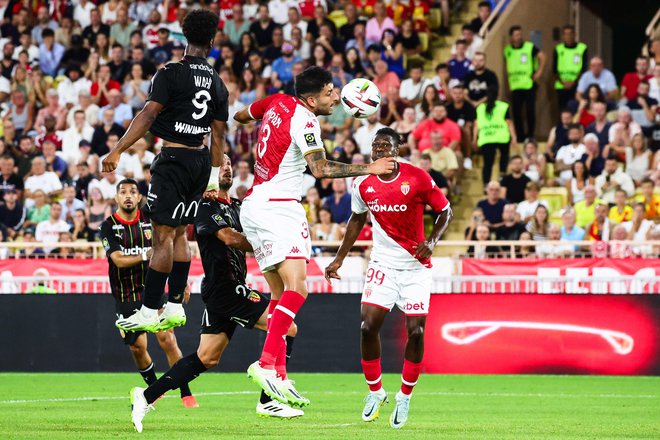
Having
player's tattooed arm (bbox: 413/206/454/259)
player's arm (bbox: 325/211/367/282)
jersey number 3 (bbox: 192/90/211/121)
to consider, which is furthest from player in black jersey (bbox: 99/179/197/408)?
player's tattooed arm (bbox: 413/206/454/259)

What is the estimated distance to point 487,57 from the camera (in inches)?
970

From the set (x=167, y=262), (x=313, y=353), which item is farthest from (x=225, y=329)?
(x=313, y=353)

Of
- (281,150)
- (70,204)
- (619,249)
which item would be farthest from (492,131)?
(281,150)

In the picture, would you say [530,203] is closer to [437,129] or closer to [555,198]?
[555,198]

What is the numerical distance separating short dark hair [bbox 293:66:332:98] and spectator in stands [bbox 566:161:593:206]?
11.3 metres

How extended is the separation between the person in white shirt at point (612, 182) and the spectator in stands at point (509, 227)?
169 cm

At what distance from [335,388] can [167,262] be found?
5.43m

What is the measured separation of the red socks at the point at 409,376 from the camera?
36.6 feet

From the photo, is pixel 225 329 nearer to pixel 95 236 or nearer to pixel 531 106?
pixel 95 236

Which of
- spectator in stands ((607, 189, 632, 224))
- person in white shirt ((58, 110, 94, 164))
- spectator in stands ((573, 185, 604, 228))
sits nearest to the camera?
spectator in stands ((607, 189, 632, 224))

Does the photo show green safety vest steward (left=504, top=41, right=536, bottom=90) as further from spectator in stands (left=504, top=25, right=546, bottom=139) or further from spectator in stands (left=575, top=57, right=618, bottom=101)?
spectator in stands (left=575, top=57, right=618, bottom=101)

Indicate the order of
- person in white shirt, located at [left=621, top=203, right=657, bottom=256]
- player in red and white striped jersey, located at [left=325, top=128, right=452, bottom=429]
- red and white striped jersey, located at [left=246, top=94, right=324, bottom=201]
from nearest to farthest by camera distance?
1. red and white striped jersey, located at [left=246, top=94, right=324, bottom=201]
2. player in red and white striped jersey, located at [left=325, top=128, right=452, bottom=429]
3. person in white shirt, located at [left=621, top=203, right=657, bottom=256]

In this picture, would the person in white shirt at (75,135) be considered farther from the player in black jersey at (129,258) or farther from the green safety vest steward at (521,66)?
the player in black jersey at (129,258)

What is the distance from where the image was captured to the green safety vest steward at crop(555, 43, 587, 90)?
78.2 feet
